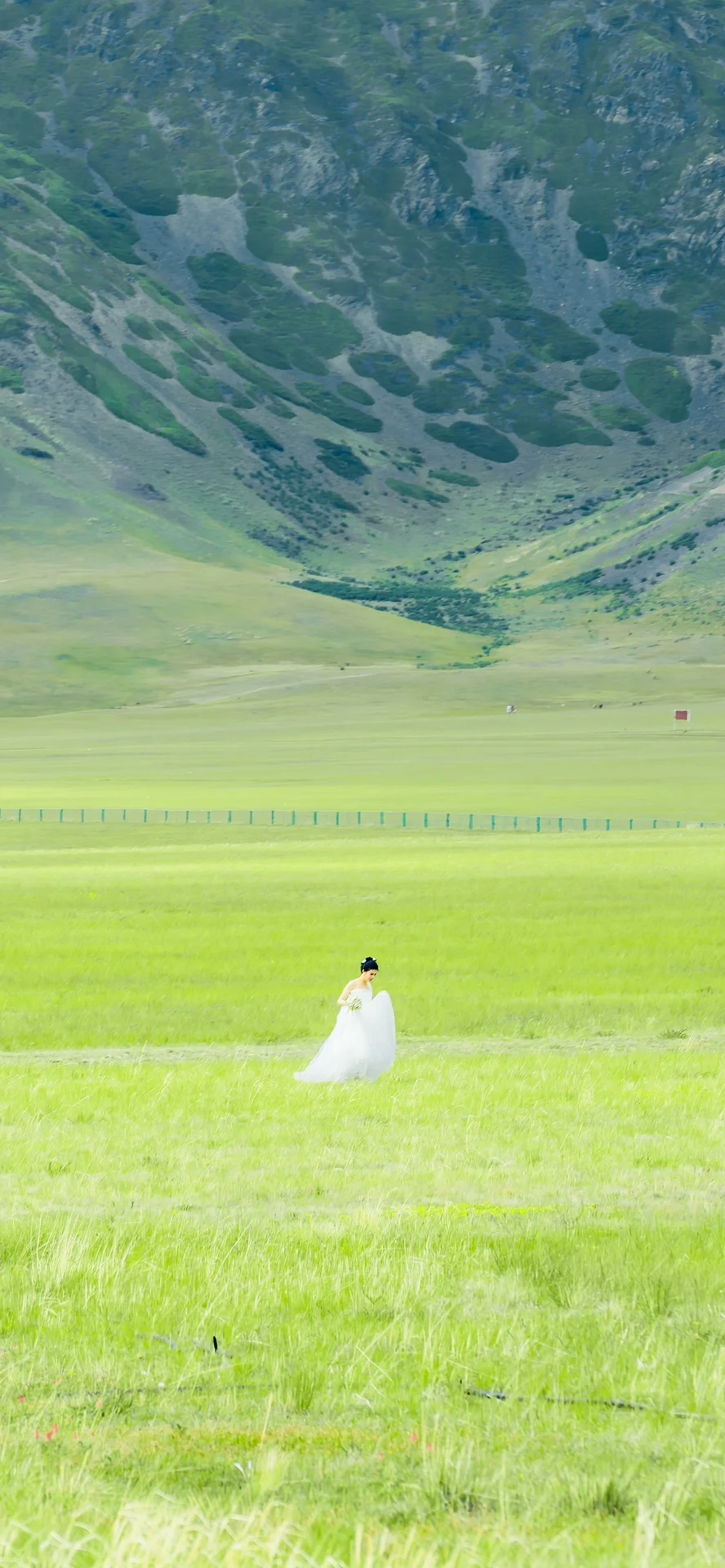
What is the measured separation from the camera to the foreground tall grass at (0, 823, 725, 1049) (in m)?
28.6

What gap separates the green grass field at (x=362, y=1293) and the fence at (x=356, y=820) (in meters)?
43.3

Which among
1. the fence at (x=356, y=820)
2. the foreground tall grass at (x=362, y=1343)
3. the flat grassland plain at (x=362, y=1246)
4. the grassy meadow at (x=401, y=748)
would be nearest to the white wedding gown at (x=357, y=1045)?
the flat grassland plain at (x=362, y=1246)

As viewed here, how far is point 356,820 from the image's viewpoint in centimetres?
7500

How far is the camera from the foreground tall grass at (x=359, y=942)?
93.8 ft

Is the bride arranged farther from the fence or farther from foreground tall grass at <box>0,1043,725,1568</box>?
the fence

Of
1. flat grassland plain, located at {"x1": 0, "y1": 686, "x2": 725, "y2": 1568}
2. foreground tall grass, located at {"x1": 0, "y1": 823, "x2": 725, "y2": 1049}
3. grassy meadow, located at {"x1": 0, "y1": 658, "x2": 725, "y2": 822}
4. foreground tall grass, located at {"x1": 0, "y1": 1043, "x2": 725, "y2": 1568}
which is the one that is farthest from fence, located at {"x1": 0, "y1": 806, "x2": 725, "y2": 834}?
foreground tall grass, located at {"x1": 0, "y1": 1043, "x2": 725, "y2": 1568}

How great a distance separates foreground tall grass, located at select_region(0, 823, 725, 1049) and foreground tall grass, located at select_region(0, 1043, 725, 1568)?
12403 millimetres

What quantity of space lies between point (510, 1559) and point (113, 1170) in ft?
28.2

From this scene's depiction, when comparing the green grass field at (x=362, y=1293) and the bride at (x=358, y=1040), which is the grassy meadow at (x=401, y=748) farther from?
the bride at (x=358, y=1040)

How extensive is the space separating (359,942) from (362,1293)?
1092 inches

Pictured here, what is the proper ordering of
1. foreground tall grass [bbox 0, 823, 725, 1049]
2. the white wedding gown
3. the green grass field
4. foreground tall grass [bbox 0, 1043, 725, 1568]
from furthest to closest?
1. foreground tall grass [bbox 0, 823, 725, 1049]
2. the white wedding gown
3. the green grass field
4. foreground tall grass [bbox 0, 1043, 725, 1568]

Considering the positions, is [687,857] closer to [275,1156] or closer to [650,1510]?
[275,1156]

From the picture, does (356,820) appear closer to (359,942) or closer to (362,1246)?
(359,942)

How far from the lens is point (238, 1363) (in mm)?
8312
